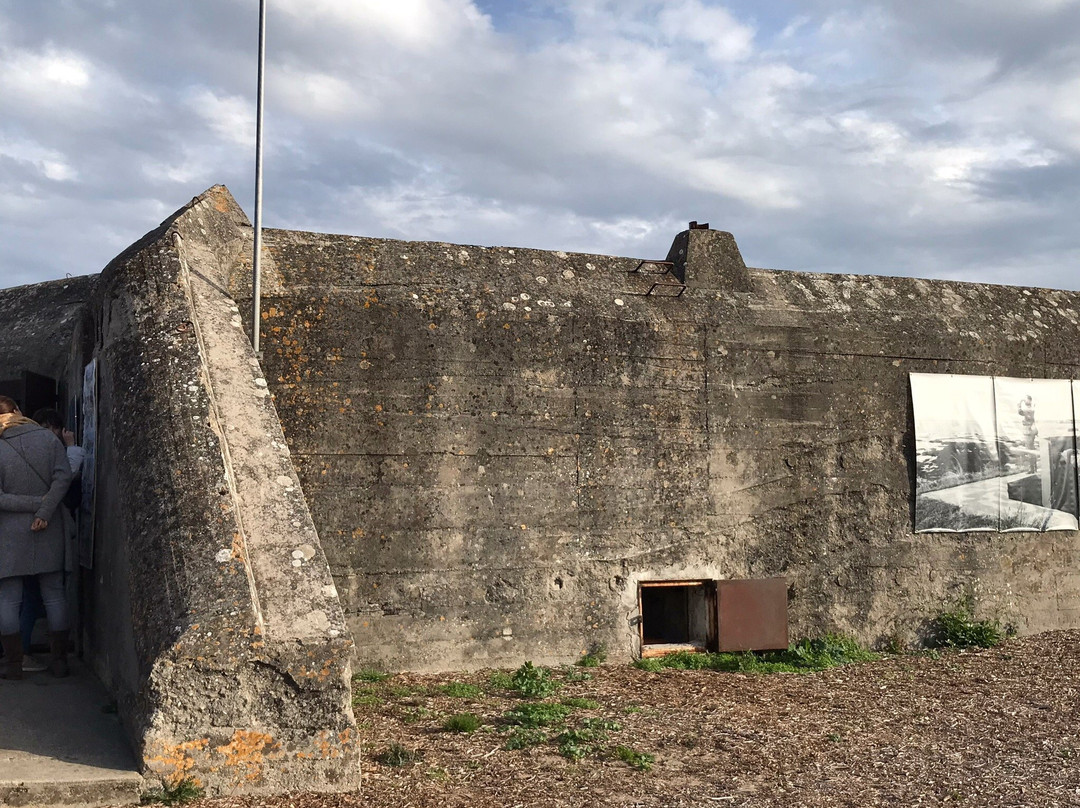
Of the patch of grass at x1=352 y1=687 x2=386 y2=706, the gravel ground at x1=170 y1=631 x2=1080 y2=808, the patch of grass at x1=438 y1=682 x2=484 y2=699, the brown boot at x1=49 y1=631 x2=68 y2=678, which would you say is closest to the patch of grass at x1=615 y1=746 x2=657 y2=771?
the gravel ground at x1=170 y1=631 x2=1080 y2=808

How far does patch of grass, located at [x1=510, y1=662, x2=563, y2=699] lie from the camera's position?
6152 mm

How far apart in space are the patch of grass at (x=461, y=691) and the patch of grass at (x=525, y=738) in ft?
2.84

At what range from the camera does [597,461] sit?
7211 millimetres

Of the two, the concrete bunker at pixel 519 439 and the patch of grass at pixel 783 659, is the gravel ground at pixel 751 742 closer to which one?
the patch of grass at pixel 783 659

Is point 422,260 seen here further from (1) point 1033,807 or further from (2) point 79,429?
A: (1) point 1033,807

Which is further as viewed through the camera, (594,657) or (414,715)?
(594,657)

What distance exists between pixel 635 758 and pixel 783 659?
117 inches

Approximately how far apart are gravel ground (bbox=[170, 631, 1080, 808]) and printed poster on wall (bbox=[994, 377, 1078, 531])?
1661 millimetres

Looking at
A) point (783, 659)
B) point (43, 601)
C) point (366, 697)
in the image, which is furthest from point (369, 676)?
point (783, 659)

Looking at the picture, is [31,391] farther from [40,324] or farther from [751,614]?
[751,614]

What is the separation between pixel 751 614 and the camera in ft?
24.5

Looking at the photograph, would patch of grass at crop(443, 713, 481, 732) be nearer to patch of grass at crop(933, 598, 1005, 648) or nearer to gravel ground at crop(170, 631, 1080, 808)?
gravel ground at crop(170, 631, 1080, 808)

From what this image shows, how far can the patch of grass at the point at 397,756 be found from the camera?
15.2 feet

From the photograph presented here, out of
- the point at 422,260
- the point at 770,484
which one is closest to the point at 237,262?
the point at 422,260
